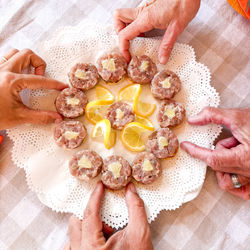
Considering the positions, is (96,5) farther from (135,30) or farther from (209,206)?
(209,206)

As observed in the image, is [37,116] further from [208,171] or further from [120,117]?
[208,171]

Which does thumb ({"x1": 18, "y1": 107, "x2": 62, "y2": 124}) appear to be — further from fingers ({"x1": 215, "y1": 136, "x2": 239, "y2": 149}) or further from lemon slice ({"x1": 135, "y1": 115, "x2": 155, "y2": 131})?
fingers ({"x1": 215, "y1": 136, "x2": 239, "y2": 149})

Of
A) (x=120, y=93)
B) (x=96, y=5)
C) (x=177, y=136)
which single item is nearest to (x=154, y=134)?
(x=177, y=136)

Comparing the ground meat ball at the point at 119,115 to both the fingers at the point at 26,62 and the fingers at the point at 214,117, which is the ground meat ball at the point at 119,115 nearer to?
the fingers at the point at 214,117

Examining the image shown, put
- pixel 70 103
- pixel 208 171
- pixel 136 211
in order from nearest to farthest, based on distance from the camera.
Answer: pixel 136 211 → pixel 70 103 → pixel 208 171

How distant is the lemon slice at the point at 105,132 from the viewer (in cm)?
185

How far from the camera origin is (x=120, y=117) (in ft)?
6.35

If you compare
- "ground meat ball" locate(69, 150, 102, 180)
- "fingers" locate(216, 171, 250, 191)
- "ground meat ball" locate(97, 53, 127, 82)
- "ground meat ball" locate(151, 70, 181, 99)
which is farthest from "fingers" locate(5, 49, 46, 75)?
"fingers" locate(216, 171, 250, 191)

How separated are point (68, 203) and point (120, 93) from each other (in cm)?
83

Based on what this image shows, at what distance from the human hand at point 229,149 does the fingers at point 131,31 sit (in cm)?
69

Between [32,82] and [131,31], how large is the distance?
752 mm

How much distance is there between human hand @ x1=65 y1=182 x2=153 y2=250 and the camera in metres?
1.79

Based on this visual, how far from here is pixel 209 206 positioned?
2.01 m

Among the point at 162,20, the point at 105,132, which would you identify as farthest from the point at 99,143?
the point at 162,20
